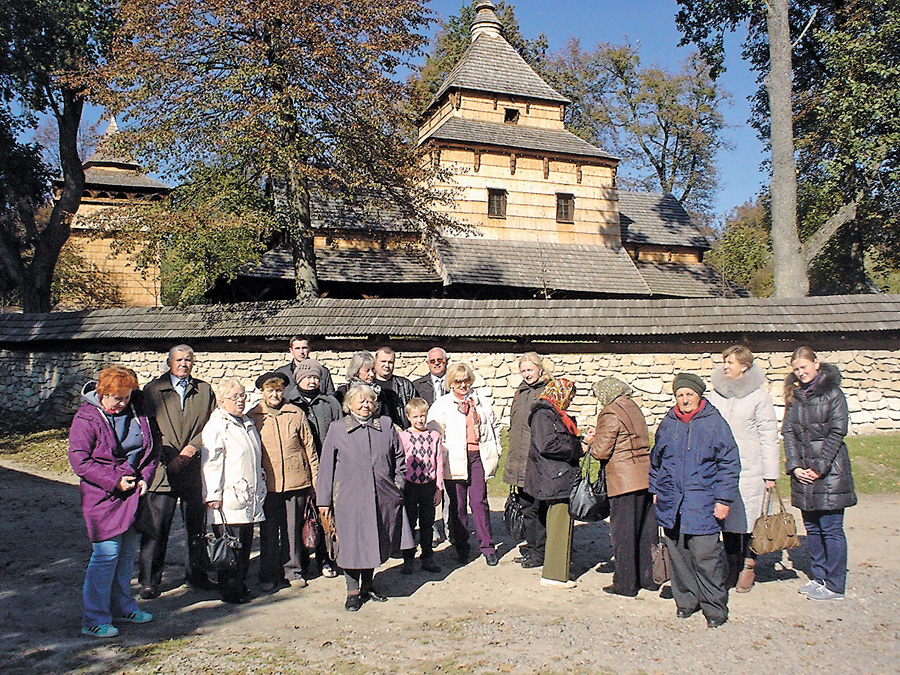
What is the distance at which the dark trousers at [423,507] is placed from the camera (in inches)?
233

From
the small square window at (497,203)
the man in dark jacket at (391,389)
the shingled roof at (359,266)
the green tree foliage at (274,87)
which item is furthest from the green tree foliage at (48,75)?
the man in dark jacket at (391,389)

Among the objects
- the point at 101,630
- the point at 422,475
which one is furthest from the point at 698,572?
the point at 101,630

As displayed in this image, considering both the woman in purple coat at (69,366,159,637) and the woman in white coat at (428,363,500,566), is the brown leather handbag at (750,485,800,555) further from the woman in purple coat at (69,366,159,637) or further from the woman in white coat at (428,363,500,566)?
the woman in purple coat at (69,366,159,637)

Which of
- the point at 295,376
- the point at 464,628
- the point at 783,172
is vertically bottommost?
the point at 464,628

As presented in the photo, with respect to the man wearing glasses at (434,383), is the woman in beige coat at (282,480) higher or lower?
lower

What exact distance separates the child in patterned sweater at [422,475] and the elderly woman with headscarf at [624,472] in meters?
1.37

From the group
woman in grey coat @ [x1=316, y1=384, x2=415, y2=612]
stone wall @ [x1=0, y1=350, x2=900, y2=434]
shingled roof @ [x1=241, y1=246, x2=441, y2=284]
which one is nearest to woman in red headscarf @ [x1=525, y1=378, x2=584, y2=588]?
woman in grey coat @ [x1=316, y1=384, x2=415, y2=612]

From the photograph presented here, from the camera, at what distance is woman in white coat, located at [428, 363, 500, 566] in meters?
6.07

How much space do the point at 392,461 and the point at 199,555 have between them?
5.58ft

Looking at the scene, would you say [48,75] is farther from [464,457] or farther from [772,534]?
[772,534]

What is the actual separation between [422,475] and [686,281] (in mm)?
20120

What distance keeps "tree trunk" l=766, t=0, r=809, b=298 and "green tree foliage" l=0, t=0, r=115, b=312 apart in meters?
15.0

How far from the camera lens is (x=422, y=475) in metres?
5.76

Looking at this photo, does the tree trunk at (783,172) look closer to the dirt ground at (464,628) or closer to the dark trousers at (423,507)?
the dirt ground at (464,628)
